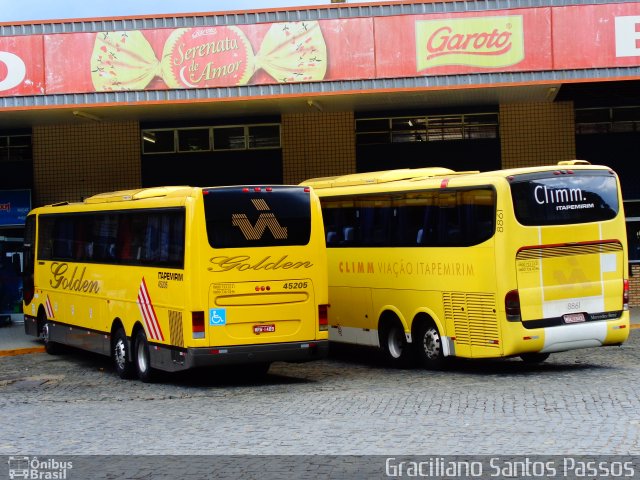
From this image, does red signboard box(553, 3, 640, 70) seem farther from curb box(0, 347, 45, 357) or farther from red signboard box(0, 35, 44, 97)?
curb box(0, 347, 45, 357)

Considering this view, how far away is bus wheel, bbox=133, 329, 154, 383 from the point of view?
17.1 meters

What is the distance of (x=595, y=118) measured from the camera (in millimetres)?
28406

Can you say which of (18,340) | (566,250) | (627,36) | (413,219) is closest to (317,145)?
(627,36)

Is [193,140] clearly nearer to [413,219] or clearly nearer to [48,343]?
[48,343]

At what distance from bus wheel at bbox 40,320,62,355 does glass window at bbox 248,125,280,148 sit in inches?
337

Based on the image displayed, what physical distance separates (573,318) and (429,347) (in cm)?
236

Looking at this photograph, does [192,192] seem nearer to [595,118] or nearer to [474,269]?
[474,269]

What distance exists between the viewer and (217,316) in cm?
1588

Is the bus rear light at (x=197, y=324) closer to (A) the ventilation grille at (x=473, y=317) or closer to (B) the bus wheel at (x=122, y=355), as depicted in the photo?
(B) the bus wheel at (x=122, y=355)

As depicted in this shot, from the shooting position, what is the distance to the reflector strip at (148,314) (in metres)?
16.8

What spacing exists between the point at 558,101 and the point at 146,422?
710 inches

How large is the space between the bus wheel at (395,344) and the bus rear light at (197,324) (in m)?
3.96

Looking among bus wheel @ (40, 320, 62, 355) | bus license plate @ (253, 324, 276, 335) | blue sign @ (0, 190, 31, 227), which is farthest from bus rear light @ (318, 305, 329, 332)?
blue sign @ (0, 190, 31, 227)

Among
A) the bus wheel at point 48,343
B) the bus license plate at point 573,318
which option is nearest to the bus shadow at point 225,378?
the bus license plate at point 573,318
